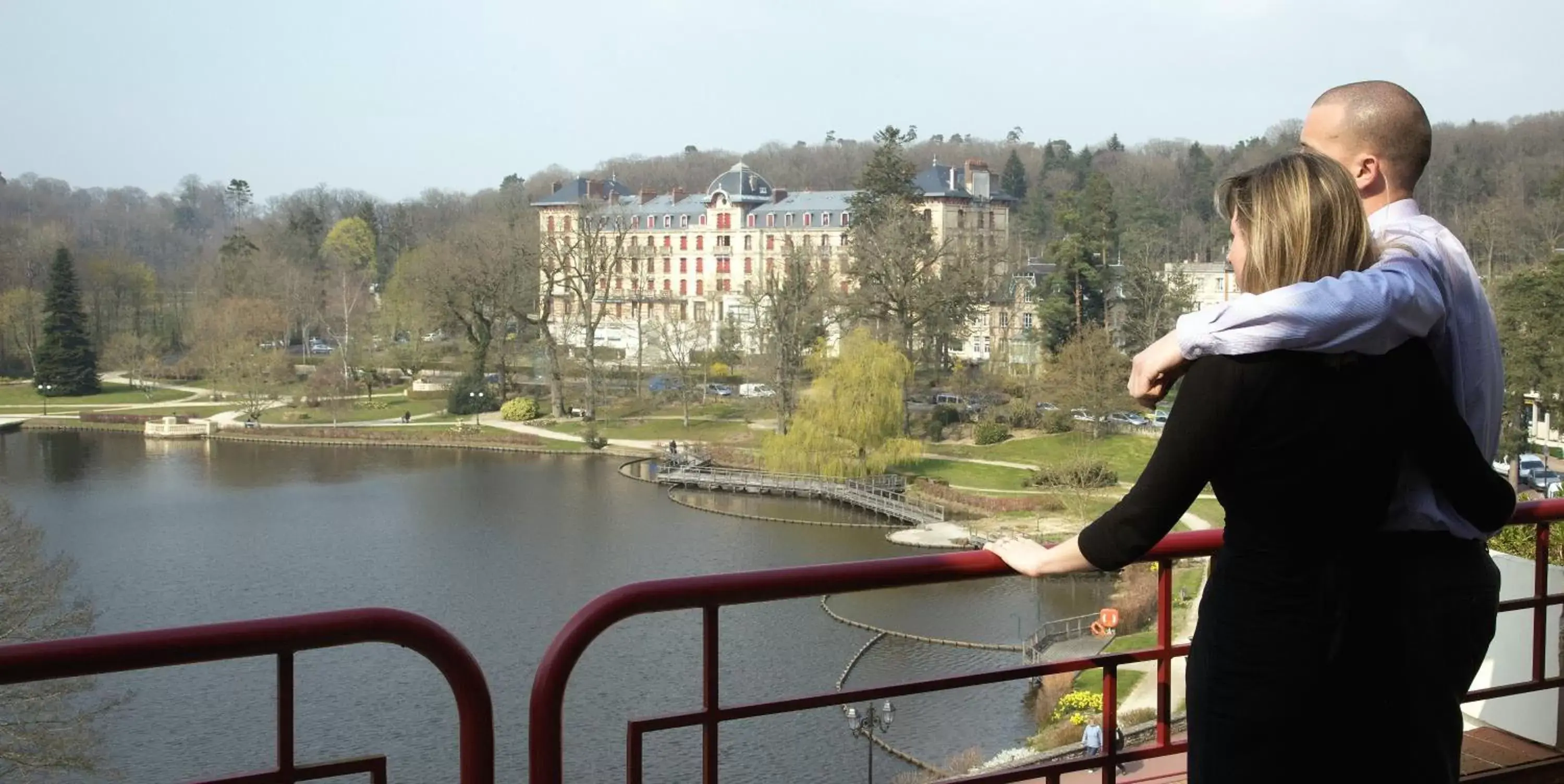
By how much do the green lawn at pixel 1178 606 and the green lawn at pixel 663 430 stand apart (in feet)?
38.7

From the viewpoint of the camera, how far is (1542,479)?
1958cm

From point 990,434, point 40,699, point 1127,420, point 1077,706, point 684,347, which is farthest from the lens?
point 684,347

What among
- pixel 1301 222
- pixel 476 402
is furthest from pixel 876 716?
pixel 476 402

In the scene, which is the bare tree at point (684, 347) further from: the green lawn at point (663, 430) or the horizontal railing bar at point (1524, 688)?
the horizontal railing bar at point (1524, 688)

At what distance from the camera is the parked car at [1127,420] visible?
81.9ft

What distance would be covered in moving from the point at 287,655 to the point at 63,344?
1359 inches

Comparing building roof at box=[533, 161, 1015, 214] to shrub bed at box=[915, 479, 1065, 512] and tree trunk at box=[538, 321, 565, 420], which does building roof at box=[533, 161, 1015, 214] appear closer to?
tree trunk at box=[538, 321, 565, 420]

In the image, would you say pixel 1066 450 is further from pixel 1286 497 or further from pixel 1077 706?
pixel 1286 497

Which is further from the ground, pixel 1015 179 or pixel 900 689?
pixel 1015 179

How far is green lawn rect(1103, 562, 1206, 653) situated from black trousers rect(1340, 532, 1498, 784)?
30.6 ft

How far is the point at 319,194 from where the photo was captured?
189ft

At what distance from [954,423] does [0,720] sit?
19.7 metres

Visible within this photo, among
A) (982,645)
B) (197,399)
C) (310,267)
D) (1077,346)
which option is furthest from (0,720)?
(310,267)

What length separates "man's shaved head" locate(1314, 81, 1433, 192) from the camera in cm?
148
